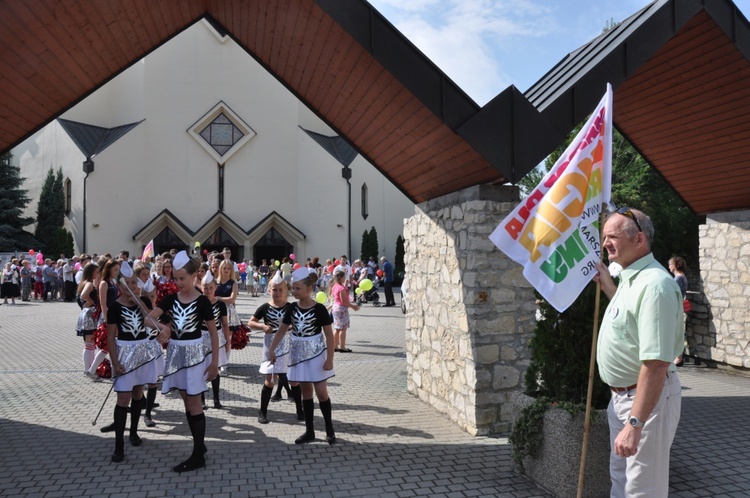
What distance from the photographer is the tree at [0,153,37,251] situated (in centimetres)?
3538

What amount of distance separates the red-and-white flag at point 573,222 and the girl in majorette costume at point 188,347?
10.3ft

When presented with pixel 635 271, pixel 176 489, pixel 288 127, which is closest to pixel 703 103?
pixel 635 271

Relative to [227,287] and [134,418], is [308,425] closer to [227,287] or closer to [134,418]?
[134,418]

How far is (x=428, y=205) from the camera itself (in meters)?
8.26

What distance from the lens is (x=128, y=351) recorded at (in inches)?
233

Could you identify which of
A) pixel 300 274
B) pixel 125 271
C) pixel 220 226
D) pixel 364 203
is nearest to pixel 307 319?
pixel 300 274

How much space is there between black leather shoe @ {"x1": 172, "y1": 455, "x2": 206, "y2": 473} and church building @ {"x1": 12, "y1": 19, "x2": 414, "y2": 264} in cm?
2956

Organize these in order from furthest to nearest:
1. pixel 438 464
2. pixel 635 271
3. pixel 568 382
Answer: pixel 438 464
pixel 568 382
pixel 635 271

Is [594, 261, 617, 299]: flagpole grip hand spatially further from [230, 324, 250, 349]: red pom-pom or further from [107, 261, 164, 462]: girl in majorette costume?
[230, 324, 250, 349]: red pom-pom

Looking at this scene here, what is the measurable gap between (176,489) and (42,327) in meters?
14.0

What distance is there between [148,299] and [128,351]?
0.70 m

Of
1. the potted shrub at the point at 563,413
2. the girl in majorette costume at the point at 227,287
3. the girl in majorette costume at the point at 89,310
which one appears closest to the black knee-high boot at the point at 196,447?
the potted shrub at the point at 563,413

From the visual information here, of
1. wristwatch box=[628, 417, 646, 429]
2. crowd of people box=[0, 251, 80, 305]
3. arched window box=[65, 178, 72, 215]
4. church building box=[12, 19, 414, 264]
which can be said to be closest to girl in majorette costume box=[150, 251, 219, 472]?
wristwatch box=[628, 417, 646, 429]

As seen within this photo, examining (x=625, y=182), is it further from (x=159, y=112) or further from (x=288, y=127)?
(x=159, y=112)
